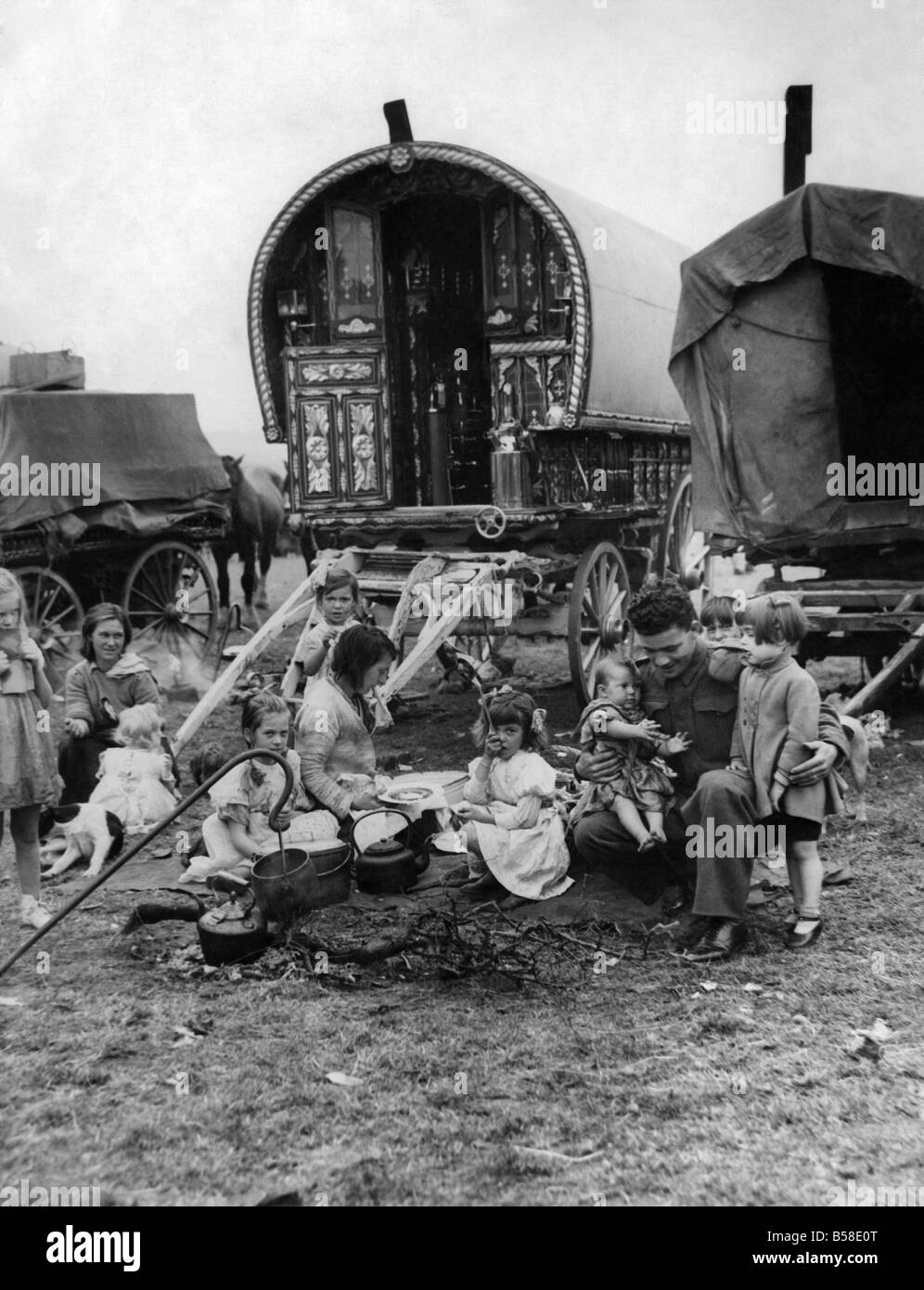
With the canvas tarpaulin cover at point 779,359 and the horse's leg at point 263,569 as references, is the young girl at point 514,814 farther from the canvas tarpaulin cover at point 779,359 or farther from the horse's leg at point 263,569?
the horse's leg at point 263,569

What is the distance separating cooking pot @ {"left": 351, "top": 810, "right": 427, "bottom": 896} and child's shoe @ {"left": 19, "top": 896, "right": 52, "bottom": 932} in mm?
1220

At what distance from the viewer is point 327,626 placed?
705cm

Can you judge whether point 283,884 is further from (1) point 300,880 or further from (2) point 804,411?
(2) point 804,411

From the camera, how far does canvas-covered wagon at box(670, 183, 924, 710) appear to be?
736 cm

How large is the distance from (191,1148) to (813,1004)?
195 centimetres

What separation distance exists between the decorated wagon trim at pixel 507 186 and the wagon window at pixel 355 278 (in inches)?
14.0

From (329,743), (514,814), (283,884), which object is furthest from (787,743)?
(329,743)

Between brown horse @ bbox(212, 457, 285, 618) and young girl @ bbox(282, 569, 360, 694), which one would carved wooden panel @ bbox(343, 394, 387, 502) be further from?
brown horse @ bbox(212, 457, 285, 618)

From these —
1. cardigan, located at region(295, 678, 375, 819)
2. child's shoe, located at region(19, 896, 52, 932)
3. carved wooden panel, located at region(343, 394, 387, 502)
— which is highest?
carved wooden panel, located at region(343, 394, 387, 502)

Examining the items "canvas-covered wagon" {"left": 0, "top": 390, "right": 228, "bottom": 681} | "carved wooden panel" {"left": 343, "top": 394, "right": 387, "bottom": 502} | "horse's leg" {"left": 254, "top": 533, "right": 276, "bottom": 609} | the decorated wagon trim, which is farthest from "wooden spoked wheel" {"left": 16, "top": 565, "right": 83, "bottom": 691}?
"horse's leg" {"left": 254, "top": 533, "right": 276, "bottom": 609}

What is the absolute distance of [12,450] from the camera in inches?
355

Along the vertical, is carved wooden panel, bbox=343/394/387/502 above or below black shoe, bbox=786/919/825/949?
above

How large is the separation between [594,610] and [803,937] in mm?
4724
